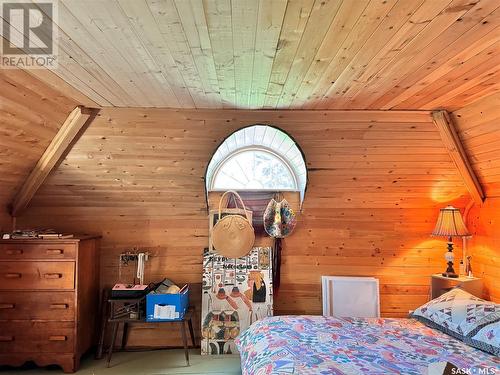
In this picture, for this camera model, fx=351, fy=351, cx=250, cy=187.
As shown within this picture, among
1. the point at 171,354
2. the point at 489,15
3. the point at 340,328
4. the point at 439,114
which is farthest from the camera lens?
the point at 171,354

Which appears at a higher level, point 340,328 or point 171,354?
Answer: point 340,328

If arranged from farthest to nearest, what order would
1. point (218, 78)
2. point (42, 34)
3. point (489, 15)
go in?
point (218, 78), point (42, 34), point (489, 15)

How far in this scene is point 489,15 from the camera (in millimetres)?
1520

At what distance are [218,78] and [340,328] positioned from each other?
6.29 feet

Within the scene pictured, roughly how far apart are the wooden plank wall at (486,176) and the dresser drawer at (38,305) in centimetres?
358

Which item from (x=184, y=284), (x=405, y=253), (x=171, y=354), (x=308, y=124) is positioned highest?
(x=308, y=124)

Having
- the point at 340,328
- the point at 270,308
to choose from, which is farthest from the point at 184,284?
the point at 340,328

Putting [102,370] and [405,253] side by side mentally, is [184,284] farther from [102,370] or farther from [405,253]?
[405,253]

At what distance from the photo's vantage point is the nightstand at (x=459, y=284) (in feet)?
10.3

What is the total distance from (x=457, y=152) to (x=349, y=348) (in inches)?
76.6

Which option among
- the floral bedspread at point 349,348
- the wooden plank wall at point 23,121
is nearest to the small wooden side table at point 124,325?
the floral bedspread at point 349,348

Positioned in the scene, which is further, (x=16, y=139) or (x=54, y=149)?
(x=54, y=149)

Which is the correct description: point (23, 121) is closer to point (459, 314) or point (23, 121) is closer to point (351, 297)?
point (351, 297)

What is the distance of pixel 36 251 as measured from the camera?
9.75 feet
